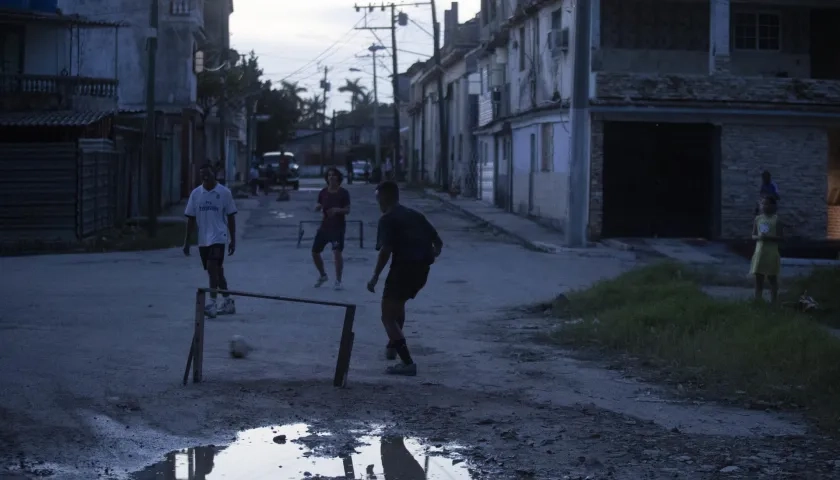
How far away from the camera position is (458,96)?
54875mm

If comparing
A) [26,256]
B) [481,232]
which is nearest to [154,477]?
[26,256]

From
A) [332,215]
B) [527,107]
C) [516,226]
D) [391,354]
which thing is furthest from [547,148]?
[391,354]

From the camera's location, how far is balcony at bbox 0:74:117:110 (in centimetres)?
3100

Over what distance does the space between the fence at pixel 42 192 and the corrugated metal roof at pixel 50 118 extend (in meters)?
2.15

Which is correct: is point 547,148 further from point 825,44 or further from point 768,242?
point 768,242

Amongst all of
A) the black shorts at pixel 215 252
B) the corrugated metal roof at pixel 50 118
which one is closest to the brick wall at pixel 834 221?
→ the corrugated metal roof at pixel 50 118

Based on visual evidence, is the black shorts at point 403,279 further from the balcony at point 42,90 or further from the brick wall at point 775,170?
the balcony at point 42,90

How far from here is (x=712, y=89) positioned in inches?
1088

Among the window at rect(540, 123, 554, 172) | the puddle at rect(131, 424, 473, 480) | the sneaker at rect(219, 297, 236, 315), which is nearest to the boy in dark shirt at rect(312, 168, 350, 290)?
the sneaker at rect(219, 297, 236, 315)

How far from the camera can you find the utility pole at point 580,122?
24.4 metres

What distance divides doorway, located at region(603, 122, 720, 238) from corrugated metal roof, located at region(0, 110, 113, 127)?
40.0 feet

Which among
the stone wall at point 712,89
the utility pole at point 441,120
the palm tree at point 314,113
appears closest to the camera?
the stone wall at point 712,89

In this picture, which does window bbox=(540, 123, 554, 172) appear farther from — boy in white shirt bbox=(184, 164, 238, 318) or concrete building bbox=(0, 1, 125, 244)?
boy in white shirt bbox=(184, 164, 238, 318)

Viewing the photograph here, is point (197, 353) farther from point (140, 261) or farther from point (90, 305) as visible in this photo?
point (140, 261)
